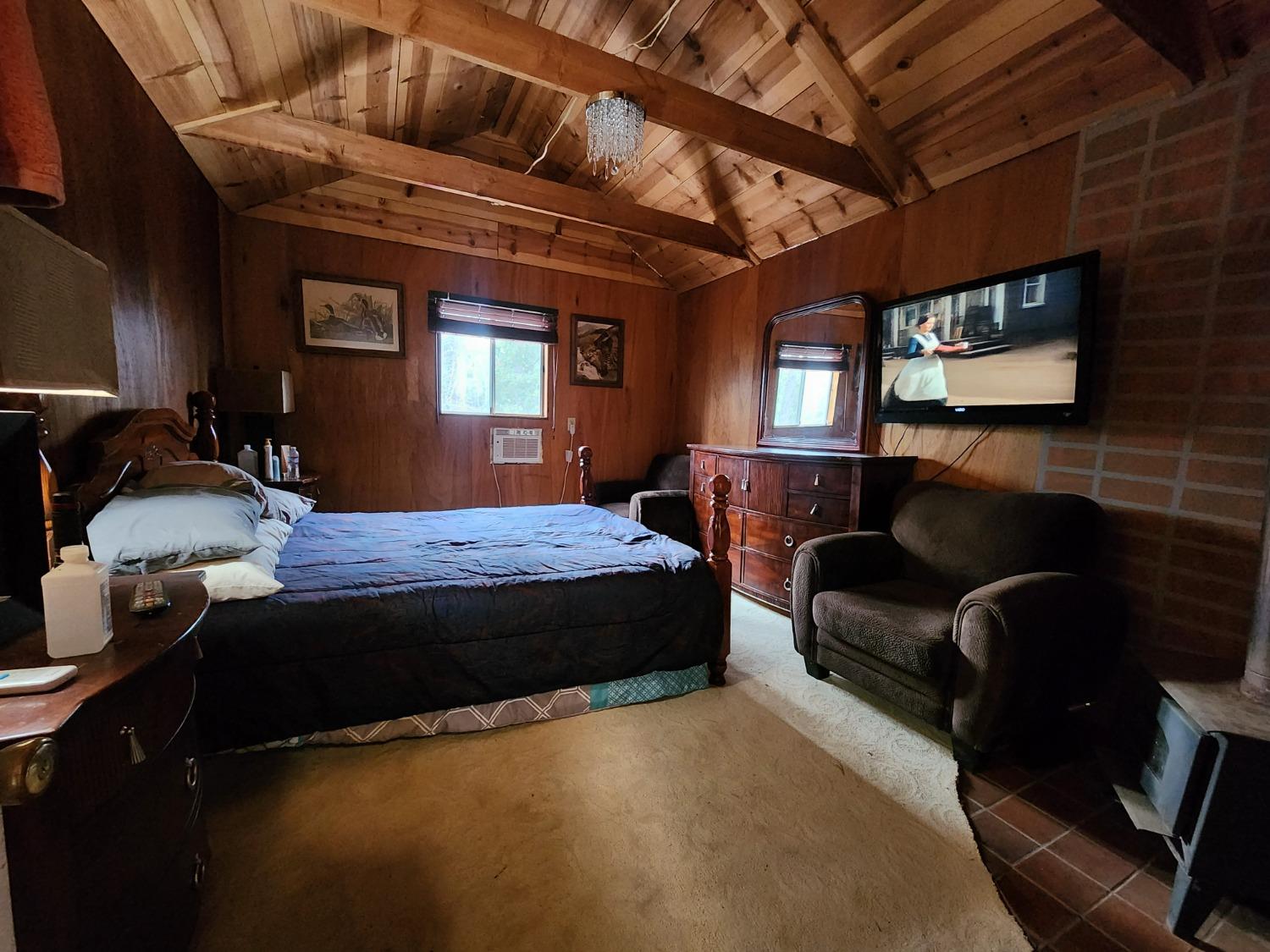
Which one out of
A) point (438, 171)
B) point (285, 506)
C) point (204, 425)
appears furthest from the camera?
point (438, 171)

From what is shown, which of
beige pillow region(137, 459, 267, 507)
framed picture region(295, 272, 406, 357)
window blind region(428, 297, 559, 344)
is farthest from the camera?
window blind region(428, 297, 559, 344)

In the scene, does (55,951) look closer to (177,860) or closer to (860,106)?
(177,860)

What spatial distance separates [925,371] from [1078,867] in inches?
86.8

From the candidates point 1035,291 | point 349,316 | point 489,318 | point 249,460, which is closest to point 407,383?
point 349,316

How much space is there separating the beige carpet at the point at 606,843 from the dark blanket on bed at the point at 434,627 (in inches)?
8.2

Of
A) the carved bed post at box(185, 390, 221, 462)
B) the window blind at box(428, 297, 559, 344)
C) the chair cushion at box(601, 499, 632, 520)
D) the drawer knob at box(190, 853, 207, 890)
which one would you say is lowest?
the drawer knob at box(190, 853, 207, 890)

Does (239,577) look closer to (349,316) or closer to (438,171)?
(438,171)

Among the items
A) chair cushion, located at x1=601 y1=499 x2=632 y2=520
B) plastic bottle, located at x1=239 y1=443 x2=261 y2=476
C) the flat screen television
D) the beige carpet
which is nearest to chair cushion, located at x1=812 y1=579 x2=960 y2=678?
the beige carpet

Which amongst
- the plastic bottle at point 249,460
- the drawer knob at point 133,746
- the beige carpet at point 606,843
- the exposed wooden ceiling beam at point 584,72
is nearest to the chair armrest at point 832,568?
the beige carpet at point 606,843

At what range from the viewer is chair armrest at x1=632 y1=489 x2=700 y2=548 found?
3867 mm

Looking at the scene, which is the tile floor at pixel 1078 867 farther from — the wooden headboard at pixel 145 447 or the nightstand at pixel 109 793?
the wooden headboard at pixel 145 447

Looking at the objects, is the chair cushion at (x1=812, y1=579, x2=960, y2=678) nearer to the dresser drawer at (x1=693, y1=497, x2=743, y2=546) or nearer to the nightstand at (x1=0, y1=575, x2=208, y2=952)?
the dresser drawer at (x1=693, y1=497, x2=743, y2=546)

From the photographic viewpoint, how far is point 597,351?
4727 millimetres

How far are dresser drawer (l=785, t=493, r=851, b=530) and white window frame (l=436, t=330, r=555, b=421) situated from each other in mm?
2422
